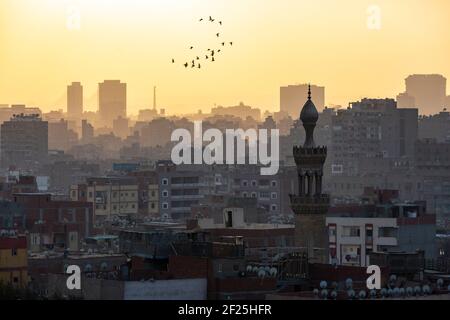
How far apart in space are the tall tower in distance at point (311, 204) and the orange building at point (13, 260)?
290 inches

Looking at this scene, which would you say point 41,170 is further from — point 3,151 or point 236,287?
point 236,287

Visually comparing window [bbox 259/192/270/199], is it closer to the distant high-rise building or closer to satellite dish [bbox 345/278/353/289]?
the distant high-rise building

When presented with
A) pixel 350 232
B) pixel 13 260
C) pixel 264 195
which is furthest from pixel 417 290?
pixel 264 195

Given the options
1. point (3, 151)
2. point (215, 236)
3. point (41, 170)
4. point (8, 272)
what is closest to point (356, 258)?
point (215, 236)

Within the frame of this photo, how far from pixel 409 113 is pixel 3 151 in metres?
39.6

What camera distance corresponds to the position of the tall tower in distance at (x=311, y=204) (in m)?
55.9

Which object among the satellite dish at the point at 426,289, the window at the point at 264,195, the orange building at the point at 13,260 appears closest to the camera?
the satellite dish at the point at 426,289

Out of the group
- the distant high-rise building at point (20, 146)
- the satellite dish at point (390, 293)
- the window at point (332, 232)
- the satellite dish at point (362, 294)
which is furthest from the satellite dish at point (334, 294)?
the distant high-rise building at point (20, 146)

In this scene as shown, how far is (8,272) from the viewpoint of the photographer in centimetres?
5859

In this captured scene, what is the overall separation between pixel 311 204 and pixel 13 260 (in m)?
8.36

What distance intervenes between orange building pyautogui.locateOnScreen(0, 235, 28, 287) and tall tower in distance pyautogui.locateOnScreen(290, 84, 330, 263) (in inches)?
290

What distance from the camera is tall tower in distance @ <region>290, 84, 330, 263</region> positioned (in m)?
55.9

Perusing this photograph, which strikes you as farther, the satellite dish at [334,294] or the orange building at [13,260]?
the orange building at [13,260]

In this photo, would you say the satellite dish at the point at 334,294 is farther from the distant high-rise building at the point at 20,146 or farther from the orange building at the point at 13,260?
the distant high-rise building at the point at 20,146
